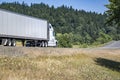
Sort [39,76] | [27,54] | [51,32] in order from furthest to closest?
[51,32] < [27,54] < [39,76]

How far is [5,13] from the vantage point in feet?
119

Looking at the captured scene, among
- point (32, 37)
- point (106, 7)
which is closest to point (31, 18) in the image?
point (32, 37)

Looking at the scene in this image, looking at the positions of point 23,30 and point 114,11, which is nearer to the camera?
point 23,30

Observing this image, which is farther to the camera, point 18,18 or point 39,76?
point 18,18

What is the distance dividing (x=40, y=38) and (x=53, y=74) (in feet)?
85.2

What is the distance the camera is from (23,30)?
41594 mm

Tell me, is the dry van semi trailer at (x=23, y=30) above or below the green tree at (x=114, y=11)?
below

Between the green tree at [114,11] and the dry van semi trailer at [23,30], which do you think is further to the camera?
the green tree at [114,11]

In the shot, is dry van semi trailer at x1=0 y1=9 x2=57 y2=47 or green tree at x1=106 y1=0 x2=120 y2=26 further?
green tree at x1=106 y1=0 x2=120 y2=26

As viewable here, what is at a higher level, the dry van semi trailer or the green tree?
the green tree

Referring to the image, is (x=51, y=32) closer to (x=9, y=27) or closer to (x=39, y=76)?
(x=9, y=27)

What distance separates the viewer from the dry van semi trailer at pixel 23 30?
3650cm

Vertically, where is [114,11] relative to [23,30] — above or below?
above

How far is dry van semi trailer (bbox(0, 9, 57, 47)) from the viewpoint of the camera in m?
36.5
